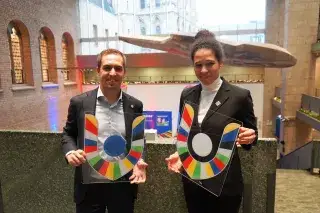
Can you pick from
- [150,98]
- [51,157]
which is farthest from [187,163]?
[150,98]

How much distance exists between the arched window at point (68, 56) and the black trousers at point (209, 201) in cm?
1512

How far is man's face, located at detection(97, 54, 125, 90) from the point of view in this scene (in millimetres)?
1380

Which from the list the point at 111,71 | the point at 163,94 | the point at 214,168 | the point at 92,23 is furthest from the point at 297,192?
the point at 92,23

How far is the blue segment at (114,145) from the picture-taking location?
1.42 m

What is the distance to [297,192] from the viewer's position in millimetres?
5750

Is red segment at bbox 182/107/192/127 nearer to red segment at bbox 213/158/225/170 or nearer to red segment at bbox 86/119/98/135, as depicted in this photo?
red segment at bbox 213/158/225/170

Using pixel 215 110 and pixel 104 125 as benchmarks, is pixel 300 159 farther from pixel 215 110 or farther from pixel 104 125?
pixel 104 125

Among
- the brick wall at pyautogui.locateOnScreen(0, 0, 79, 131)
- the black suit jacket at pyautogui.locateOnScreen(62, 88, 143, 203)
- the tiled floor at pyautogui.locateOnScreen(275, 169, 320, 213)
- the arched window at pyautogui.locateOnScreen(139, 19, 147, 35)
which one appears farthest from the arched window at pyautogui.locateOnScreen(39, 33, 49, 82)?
the black suit jacket at pyautogui.locateOnScreen(62, 88, 143, 203)

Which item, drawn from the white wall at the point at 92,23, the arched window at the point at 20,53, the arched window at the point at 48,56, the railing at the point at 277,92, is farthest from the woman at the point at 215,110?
the white wall at the point at 92,23

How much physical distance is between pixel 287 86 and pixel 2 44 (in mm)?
11728

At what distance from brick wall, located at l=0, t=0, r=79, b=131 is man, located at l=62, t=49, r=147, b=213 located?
1001cm

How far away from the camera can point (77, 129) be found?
150cm

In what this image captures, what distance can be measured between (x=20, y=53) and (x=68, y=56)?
4080mm

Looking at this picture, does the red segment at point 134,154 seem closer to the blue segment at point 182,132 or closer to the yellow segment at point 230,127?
the blue segment at point 182,132
